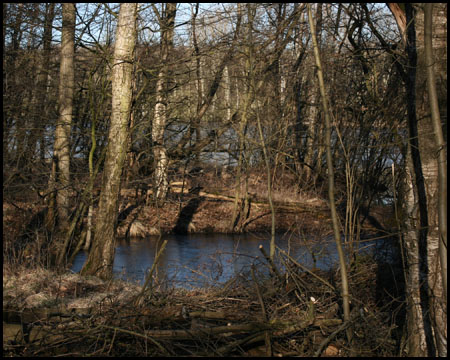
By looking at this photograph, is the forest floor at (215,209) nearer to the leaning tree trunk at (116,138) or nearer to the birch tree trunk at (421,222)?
the leaning tree trunk at (116,138)

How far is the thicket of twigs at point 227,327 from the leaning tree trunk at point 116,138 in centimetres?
293

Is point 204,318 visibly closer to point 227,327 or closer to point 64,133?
point 227,327

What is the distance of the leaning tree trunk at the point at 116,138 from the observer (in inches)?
Result: 372

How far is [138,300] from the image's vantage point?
6.06 meters

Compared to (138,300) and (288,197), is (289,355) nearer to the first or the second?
(138,300)

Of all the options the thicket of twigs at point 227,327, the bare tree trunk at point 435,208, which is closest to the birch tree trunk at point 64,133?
the thicket of twigs at point 227,327

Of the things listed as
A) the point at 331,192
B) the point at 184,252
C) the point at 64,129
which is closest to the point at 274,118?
the point at 184,252

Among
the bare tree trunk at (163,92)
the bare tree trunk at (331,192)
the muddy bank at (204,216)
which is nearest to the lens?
the bare tree trunk at (331,192)

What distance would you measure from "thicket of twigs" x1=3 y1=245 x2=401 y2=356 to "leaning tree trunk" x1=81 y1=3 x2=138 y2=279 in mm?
2926

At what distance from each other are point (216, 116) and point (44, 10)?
6.72 meters

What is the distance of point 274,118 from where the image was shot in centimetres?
1434

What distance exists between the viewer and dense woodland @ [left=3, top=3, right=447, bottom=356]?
213 inches

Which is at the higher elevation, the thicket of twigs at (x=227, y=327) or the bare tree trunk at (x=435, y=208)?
the bare tree trunk at (x=435, y=208)

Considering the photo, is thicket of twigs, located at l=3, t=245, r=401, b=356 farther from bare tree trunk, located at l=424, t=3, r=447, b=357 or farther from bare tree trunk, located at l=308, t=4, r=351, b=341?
bare tree trunk, located at l=424, t=3, r=447, b=357
